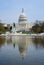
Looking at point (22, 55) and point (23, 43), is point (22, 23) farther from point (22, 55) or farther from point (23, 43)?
point (22, 55)

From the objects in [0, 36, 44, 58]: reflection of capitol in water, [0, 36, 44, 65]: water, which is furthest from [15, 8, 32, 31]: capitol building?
[0, 36, 44, 65]: water

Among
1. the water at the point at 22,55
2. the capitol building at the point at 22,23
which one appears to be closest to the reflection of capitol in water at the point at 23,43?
the water at the point at 22,55

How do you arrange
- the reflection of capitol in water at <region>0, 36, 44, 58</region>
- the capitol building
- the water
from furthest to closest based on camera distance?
1. the capitol building
2. the reflection of capitol in water at <region>0, 36, 44, 58</region>
3. the water

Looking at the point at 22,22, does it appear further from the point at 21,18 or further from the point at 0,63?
the point at 0,63

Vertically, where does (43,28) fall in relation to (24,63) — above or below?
below

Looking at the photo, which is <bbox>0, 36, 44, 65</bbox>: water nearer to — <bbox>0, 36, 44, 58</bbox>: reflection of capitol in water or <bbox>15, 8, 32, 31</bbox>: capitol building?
<bbox>0, 36, 44, 58</bbox>: reflection of capitol in water

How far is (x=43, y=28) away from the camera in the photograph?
77.3 meters

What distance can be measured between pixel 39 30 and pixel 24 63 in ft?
220

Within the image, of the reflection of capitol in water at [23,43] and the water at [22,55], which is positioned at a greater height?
the water at [22,55]

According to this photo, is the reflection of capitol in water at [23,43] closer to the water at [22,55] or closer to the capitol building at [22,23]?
the water at [22,55]

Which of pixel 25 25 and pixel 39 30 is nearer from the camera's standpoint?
pixel 39 30

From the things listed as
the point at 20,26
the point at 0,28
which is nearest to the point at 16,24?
the point at 20,26

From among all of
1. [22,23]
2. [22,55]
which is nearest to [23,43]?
[22,55]

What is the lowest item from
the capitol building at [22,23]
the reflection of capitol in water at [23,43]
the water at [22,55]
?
the capitol building at [22,23]
